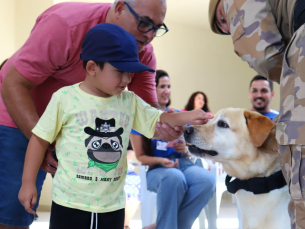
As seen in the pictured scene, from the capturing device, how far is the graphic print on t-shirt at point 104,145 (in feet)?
4.21

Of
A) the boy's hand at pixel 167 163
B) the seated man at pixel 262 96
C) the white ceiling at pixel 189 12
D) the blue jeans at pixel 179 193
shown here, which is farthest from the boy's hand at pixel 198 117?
the white ceiling at pixel 189 12

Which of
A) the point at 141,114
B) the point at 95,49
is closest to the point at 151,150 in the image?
the point at 141,114

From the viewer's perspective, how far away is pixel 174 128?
142 cm

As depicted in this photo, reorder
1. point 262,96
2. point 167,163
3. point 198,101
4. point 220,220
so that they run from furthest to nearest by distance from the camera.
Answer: point 198,101 → point 220,220 → point 262,96 → point 167,163

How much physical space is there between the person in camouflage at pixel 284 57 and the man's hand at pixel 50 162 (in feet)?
2.78

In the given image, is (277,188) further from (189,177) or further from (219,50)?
(219,50)

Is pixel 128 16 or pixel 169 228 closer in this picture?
pixel 128 16

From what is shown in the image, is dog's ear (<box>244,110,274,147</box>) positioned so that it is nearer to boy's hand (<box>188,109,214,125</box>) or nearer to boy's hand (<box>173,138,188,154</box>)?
boy's hand (<box>188,109,214,125</box>)

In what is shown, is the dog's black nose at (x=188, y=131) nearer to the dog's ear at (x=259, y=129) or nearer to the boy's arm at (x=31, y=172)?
the dog's ear at (x=259, y=129)

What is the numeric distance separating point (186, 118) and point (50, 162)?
587mm

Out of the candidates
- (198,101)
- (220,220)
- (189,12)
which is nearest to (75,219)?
(220,220)

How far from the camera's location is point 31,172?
1.28 metres

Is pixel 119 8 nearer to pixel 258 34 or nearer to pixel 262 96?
pixel 258 34

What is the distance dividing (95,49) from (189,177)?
6.11 ft
